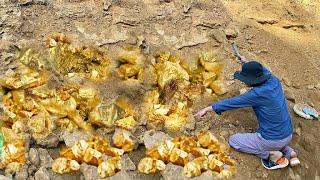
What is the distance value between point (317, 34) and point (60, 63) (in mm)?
2698

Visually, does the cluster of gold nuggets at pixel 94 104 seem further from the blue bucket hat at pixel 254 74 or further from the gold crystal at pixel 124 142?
the blue bucket hat at pixel 254 74

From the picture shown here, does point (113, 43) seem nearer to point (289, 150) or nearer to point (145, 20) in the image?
point (145, 20)

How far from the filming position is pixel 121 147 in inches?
150

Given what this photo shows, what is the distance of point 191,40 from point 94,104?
1.21 m

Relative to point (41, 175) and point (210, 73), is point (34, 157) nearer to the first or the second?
point (41, 175)

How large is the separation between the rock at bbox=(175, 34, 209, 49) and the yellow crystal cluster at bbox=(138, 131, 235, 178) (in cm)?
115

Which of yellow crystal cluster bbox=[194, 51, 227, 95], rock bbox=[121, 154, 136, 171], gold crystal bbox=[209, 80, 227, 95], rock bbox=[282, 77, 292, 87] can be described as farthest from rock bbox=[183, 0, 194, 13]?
rock bbox=[121, 154, 136, 171]

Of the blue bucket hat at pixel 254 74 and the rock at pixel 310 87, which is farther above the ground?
the blue bucket hat at pixel 254 74

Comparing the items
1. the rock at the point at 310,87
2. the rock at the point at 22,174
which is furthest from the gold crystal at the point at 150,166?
the rock at the point at 310,87

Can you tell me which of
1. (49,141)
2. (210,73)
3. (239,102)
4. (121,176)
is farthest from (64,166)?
(210,73)

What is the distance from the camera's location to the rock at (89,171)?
357cm

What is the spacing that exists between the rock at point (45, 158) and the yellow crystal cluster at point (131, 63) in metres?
1.01

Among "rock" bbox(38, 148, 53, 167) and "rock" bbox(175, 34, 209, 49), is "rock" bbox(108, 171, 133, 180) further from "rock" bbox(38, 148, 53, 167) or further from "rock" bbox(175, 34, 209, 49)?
"rock" bbox(175, 34, 209, 49)

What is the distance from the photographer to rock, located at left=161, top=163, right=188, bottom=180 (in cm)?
363
